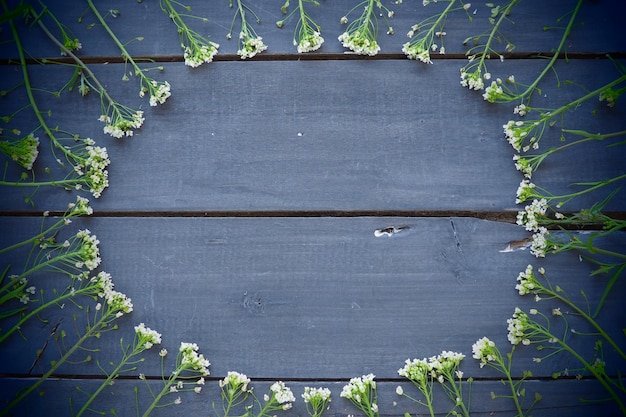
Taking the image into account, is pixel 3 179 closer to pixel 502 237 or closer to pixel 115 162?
pixel 115 162

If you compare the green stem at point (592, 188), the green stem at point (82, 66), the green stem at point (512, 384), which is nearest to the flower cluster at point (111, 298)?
the green stem at point (82, 66)

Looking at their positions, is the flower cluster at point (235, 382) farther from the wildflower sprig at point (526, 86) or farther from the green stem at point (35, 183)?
the wildflower sprig at point (526, 86)

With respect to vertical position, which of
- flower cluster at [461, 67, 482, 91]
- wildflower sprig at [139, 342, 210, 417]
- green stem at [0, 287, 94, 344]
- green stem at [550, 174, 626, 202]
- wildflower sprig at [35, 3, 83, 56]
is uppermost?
wildflower sprig at [35, 3, 83, 56]

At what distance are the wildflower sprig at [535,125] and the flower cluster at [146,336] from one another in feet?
2.50

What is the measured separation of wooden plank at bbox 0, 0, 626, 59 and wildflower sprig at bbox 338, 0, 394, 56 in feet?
0.04

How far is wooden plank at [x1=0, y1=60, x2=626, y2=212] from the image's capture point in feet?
3.27

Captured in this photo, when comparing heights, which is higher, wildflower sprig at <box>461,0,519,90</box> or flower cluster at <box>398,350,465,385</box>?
wildflower sprig at <box>461,0,519,90</box>

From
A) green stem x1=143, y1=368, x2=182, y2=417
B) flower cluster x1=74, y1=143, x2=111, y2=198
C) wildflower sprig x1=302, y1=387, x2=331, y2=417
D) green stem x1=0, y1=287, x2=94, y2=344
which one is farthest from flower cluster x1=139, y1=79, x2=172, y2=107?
wildflower sprig x1=302, y1=387, x2=331, y2=417

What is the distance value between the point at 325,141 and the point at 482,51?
35 cm

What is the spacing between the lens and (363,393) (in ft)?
→ 3.08

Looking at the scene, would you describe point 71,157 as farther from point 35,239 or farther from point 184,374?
point 184,374

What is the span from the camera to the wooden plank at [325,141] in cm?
100

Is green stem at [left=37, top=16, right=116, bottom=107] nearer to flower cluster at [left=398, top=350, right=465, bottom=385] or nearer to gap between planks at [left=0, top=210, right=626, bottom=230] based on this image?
gap between planks at [left=0, top=210, right=626, bottom=230]

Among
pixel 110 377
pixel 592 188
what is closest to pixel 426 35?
pixel 592 188
